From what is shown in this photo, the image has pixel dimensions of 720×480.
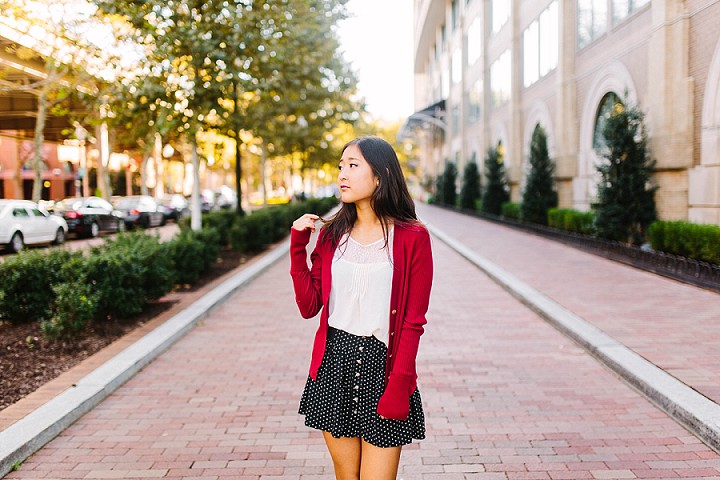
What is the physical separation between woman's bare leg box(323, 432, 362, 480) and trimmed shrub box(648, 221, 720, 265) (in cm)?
956

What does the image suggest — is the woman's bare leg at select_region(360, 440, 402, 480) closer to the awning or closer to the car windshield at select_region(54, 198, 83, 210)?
the car windshield at select_region(54, 198, 83, 210)

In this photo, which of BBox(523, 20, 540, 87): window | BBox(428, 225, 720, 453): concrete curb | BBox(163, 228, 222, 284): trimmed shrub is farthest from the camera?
BBox(523, 20, 540, 87): window

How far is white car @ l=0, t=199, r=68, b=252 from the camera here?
1941 centimetres

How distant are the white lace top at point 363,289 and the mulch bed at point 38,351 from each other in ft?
11.5

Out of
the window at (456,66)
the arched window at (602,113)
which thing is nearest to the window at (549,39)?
the arched window at (602,113)

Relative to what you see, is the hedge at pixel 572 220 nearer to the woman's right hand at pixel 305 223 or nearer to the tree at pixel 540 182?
the tree at pixel 540 182

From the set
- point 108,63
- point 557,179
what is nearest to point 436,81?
point 557,179

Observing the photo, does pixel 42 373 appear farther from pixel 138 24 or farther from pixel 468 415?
pixel 138 24

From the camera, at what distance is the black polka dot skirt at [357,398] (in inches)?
106

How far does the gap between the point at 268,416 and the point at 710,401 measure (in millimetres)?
3145

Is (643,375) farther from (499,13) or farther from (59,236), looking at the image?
(499,13)

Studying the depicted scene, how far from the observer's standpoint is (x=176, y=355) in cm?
693

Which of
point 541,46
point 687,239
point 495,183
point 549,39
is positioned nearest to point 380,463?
point 687,239

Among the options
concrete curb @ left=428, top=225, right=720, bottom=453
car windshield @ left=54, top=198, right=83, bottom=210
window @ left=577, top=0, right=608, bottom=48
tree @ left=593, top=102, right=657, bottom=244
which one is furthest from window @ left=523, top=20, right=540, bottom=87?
car windshield @ left=54, top=198, right=83, bottom=210
